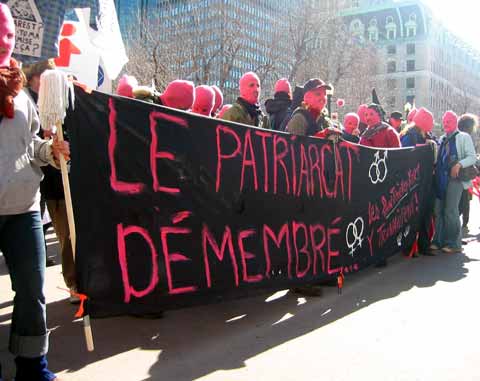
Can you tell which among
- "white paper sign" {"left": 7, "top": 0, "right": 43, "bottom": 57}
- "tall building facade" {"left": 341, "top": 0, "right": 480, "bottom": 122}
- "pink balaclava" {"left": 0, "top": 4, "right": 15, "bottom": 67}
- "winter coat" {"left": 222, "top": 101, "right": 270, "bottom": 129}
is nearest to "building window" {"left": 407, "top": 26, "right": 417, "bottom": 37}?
"tall building facade" {"left": 341, "top": 0, "right": 480, "bottom": 122}

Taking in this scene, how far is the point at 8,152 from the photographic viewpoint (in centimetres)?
243

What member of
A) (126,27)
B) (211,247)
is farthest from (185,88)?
(126,27)

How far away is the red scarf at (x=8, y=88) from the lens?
238cm

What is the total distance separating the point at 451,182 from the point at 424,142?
633mm

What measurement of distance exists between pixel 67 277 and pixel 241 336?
148 cm

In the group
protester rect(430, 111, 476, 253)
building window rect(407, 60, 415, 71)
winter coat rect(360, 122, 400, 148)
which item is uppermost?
building window rect(407, 60, 415, 71)

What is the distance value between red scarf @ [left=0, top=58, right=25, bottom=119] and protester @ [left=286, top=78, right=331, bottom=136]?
113 inches

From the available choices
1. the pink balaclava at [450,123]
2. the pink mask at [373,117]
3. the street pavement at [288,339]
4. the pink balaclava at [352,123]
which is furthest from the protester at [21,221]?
the pink balaclava at [352,123]

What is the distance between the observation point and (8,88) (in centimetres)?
239

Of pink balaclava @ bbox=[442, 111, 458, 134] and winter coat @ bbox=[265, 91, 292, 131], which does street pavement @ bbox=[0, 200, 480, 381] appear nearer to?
winter coat @ bbox=[265, 91, 292, 131]

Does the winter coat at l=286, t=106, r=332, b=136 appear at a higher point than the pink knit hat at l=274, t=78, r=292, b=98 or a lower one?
lower

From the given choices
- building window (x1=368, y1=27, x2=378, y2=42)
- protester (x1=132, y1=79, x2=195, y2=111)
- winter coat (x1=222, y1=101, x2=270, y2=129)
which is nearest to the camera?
protester (x1=132, y1=79, x2=195, y2=111)

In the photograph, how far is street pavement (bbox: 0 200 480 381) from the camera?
296 centimetres

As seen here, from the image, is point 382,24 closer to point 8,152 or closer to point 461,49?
point 461,49
